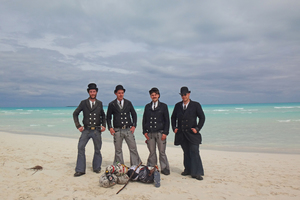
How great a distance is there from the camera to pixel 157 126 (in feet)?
17.4

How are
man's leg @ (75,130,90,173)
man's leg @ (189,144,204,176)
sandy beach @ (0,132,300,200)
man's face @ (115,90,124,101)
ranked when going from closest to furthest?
sandy beach @ (0,132,300,200), man's leg @ (189,144,204,176), man's leg @ (75,130,90,173), man's face @ (115,90,124,101)

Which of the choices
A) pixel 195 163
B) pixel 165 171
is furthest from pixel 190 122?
pixel 165 171

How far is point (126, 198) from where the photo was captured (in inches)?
153

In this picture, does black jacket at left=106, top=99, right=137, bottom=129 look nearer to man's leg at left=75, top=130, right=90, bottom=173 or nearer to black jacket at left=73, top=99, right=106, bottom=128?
black jacket at left=73, top=99, right=106, bottom=128

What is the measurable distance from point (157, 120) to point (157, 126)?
0.49 feet

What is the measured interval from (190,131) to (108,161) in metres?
3.23

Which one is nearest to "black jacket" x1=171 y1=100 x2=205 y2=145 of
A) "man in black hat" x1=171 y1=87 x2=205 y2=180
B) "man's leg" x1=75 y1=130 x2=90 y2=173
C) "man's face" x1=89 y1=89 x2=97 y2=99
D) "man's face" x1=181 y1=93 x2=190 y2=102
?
"man in black hat" x1=171 y1=87 x2=205 y2=180

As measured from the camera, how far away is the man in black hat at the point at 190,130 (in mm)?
4965

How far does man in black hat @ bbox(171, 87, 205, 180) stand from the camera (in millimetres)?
4965

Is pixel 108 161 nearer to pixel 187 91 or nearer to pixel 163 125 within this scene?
pixel 163 125

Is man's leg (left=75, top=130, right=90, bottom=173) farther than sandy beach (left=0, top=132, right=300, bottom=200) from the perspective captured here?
Yes

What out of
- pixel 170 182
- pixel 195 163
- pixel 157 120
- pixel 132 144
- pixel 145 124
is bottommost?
pixel 170 182

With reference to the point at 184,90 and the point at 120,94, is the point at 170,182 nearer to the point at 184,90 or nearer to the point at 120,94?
the point at 184,90

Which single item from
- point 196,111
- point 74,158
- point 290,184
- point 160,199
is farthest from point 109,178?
point 290,184
